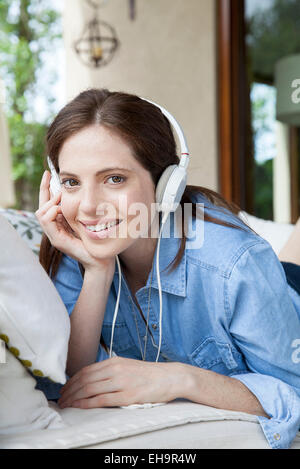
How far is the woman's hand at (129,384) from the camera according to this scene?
0.94 metres

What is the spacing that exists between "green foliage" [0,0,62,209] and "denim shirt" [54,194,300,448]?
4512mm

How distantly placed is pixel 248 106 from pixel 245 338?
2398 millimetres

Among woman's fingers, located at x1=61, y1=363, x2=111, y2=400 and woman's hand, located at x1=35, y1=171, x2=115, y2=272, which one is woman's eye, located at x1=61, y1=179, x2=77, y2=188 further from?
woman's fingers, located at x1=61, y1=363, x2=111, y2=400

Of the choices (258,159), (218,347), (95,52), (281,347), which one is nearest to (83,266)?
(218,347)

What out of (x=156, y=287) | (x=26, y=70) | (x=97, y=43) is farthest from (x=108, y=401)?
(x=26, y=70)

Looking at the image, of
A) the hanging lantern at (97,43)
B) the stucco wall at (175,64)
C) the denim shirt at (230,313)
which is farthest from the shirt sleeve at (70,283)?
the hanging lantern at (97,43)

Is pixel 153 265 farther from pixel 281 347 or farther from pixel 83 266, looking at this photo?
pixel 281 347

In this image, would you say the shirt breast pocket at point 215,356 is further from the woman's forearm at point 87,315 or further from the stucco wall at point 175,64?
the stucco wall at point 175,64

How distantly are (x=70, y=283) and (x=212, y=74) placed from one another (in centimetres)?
237

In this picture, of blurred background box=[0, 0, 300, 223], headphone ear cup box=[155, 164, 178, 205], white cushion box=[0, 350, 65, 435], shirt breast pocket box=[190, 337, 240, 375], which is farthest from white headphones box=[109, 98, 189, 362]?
blurred background box=[0, 0, 300, 223]

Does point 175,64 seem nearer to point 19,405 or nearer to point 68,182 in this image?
point 68,182

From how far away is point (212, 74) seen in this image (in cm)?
327

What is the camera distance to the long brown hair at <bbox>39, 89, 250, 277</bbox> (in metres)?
1.05

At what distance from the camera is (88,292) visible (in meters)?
1.08
